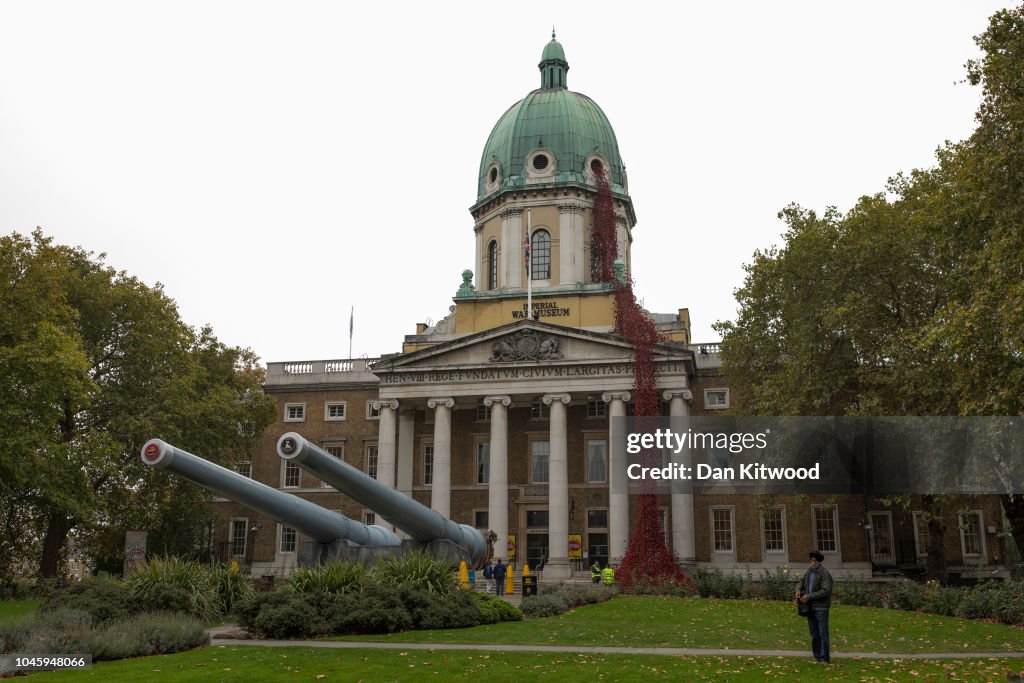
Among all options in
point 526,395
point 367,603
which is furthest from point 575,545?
point 367,603

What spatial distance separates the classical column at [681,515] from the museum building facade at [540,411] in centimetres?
9

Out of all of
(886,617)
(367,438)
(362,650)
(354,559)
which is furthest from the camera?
(367,438)

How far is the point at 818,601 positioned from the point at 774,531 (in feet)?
117

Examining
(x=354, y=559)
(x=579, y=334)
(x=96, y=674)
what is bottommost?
(x=96, y=674)

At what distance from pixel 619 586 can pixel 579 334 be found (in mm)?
15456

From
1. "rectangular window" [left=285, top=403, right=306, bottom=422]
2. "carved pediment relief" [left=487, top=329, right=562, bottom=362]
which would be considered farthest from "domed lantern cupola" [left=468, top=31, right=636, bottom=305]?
"rectangular window" [left=285, top=403, right=306, bottom=422]

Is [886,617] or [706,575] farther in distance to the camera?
[706,575]

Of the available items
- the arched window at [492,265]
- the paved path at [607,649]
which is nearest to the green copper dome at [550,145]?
the arched window at [492,265]

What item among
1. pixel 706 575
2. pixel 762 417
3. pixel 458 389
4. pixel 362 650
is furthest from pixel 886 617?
pixel 458 389

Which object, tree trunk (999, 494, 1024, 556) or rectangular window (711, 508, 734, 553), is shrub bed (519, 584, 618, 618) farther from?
rectangular window (711, 508, 734, 553)

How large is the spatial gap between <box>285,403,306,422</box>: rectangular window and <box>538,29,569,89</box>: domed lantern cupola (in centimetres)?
2546

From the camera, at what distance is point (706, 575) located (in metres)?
36.3

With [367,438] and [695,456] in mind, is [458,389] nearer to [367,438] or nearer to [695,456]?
[367,438]

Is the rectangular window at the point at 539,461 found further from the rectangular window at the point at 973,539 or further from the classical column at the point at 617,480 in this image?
the rectangular window at the point at 973,539
